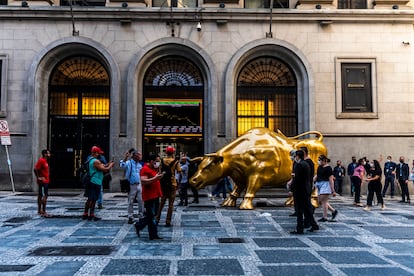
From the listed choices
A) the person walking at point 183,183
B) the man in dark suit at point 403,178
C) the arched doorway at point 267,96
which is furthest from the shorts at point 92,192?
the man in dark suit at point 403,178

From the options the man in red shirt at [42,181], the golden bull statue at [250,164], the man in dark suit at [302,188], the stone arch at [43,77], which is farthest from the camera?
the stone arch at [43,77]

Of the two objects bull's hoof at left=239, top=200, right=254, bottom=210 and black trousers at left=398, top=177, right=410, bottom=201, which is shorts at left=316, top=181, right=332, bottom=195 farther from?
black trousers at left=398, top=177, right=410, bottom=201

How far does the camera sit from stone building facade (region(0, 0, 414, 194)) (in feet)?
61.8

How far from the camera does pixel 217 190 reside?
54.1 ft

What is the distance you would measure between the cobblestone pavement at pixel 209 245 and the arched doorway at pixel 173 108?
305 inches

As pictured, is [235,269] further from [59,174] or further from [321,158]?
[59,174]

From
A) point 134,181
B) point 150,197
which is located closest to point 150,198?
point 150,197

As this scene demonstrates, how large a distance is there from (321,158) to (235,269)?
19.0 ft

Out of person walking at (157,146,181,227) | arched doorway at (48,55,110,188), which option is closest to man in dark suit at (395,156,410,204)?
person walking at (157,146,181,227)

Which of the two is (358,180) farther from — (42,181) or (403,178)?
(42,181)

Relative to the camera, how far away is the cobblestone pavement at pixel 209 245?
20.2 ft

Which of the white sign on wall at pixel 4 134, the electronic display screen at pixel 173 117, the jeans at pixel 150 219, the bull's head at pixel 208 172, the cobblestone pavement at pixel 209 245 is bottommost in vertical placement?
the cobblestone pavement at pixel 209 245

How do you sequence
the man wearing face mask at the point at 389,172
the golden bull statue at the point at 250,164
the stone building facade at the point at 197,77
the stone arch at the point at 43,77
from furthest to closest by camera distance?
1. the stone building facade at the point at 197,77
2. the stone arch at the point at 43,77
3. the man wearing face mask at the point at 389,172
4. the golden bull statue at the point at 250,164

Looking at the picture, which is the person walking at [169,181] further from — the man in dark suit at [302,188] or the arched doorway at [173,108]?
the arched doorway at [173,108]
